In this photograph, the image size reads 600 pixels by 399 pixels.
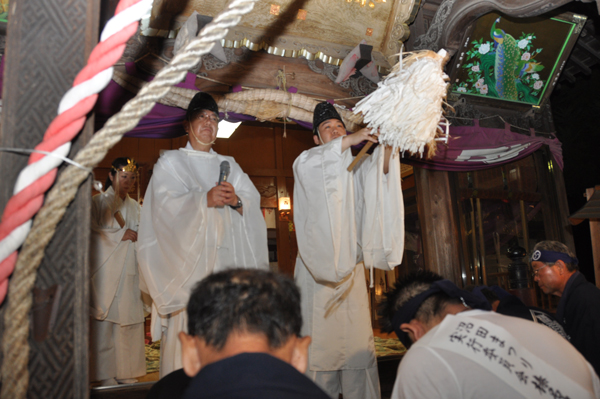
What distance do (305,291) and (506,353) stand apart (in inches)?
77.9

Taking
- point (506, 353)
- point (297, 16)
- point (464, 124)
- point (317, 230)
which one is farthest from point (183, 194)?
point (464, 124)

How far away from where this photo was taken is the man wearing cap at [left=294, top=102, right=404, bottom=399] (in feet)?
9.75

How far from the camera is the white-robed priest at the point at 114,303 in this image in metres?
3.84

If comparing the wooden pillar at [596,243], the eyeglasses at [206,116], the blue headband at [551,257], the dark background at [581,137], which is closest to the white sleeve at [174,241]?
the eyeglasses at [206,116]

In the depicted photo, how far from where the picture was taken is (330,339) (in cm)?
312

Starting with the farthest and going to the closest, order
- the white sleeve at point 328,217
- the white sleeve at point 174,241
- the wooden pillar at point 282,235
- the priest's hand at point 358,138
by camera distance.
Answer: the wooden pillar at point 282,235
the white sleeve at point 328,217
the white sleeve at point 174,241
the priest's hand at point 358,138

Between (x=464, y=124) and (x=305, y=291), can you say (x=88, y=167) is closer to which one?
(x=305, y=291)

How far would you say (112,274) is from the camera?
397cm

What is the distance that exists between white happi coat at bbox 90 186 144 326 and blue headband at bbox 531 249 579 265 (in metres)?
3.42

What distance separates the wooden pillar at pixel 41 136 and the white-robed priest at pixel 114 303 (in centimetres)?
296

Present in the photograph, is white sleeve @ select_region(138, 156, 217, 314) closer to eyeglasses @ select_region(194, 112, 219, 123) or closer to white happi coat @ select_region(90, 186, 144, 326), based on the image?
eyeglasses @ select_region(194, 112, 219, 123)

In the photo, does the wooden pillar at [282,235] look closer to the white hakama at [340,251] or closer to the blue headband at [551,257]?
the white hakama at [340,251]

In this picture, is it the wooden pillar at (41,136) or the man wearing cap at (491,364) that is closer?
the wooden pillar at (41,136)

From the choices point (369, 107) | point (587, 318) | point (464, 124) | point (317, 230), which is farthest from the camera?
point (464, 124)
